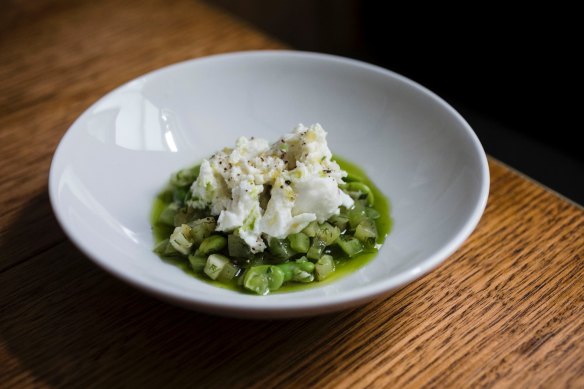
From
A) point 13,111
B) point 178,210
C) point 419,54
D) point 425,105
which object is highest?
point 425,105

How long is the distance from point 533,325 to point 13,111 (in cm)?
167

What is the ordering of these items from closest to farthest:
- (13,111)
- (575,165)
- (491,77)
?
(13,111)
(575,165)
(491,77)

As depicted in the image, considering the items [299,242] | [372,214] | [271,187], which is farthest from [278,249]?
[372,214]

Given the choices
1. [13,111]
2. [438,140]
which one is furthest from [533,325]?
[13,111]

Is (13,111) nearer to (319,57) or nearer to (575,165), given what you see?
(319,57)

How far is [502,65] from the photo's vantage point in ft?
10.6

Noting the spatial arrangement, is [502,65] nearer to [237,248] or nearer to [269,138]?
[269,138]

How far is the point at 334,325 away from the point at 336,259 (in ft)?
0.68

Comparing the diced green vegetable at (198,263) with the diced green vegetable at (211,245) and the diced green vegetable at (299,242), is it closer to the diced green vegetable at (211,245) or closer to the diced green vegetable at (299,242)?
the diced green vegetable at (211,245)

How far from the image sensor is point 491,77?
330 centimetres

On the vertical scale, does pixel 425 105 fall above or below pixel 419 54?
above

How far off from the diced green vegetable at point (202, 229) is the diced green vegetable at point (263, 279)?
0.51ft

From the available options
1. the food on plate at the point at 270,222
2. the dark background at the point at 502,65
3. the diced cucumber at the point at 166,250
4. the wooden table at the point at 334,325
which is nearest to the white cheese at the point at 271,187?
the food on plate at the point at 270,222

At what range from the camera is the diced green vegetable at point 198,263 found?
1396 millimetres
